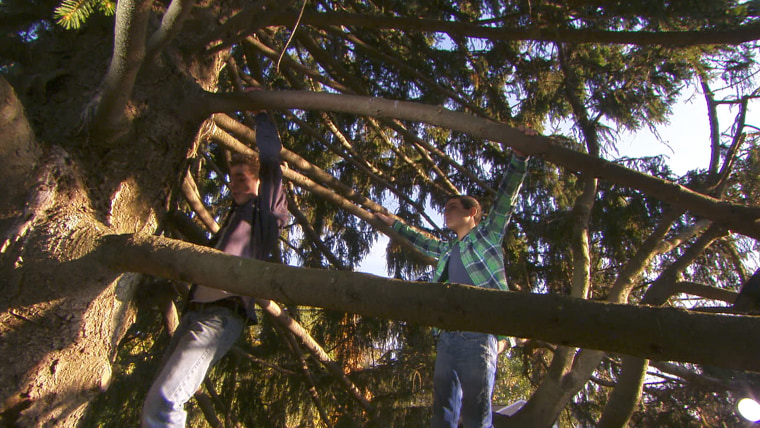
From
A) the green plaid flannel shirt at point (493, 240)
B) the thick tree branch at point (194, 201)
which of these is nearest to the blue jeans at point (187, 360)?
the green plaid flannel shirt at point (493, 240)

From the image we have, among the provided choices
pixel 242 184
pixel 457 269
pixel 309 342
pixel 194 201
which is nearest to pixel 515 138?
pixel 457 269

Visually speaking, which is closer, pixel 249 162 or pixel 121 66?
pixel 121 66

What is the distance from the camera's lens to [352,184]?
526cm

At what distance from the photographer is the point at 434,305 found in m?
1.24

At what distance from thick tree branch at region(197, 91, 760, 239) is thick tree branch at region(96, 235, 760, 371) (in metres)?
0.95

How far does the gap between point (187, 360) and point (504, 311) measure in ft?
4.43

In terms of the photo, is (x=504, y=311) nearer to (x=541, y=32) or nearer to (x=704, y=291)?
(x=541, y=32)

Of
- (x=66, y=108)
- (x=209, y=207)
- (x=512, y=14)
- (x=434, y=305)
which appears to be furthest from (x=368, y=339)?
(x=434, y=305)

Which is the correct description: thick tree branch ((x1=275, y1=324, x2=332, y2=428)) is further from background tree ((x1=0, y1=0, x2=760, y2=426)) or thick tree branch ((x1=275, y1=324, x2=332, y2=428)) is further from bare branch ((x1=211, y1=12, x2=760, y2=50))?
A: bare branch ((x1=211, y1=12, x2=760, y2=50))

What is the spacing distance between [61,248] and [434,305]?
1.36m

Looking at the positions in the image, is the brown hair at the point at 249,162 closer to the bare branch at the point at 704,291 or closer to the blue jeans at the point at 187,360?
the blue jeans at the point at 187,360

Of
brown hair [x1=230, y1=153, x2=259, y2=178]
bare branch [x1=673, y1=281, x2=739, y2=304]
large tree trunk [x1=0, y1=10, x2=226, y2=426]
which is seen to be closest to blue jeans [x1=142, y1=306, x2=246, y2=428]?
large tree trunk [x1=0, y1=10, x2=226, y2=426]

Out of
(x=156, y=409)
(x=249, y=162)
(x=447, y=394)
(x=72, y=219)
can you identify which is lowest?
(x=156, y=409)

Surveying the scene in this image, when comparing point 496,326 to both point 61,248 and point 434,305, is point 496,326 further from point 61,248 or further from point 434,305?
point 61,248
